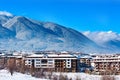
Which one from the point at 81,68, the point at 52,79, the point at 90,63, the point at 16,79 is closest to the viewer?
the point at 16,79

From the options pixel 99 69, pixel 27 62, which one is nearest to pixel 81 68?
pixel 99 69

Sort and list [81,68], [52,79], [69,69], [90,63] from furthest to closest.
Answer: [90,63] < [81,68] < [69,69] < [52,79]

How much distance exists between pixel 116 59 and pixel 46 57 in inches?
612

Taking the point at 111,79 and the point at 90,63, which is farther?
the point at 90,63

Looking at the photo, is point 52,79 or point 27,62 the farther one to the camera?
point 27,62

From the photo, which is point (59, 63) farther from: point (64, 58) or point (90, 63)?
point (90, 63)

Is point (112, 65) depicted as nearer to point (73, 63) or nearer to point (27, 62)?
point (73, 63)

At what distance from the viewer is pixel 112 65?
10400cm

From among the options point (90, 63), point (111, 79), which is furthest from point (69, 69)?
point (111, 79)

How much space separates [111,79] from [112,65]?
4557cm

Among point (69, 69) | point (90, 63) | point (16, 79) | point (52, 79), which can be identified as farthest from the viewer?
point (90, 63)

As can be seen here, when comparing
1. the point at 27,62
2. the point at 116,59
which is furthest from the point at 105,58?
the point at 27,62

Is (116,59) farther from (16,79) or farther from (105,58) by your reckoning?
(16,79)

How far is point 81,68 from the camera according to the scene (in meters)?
105
